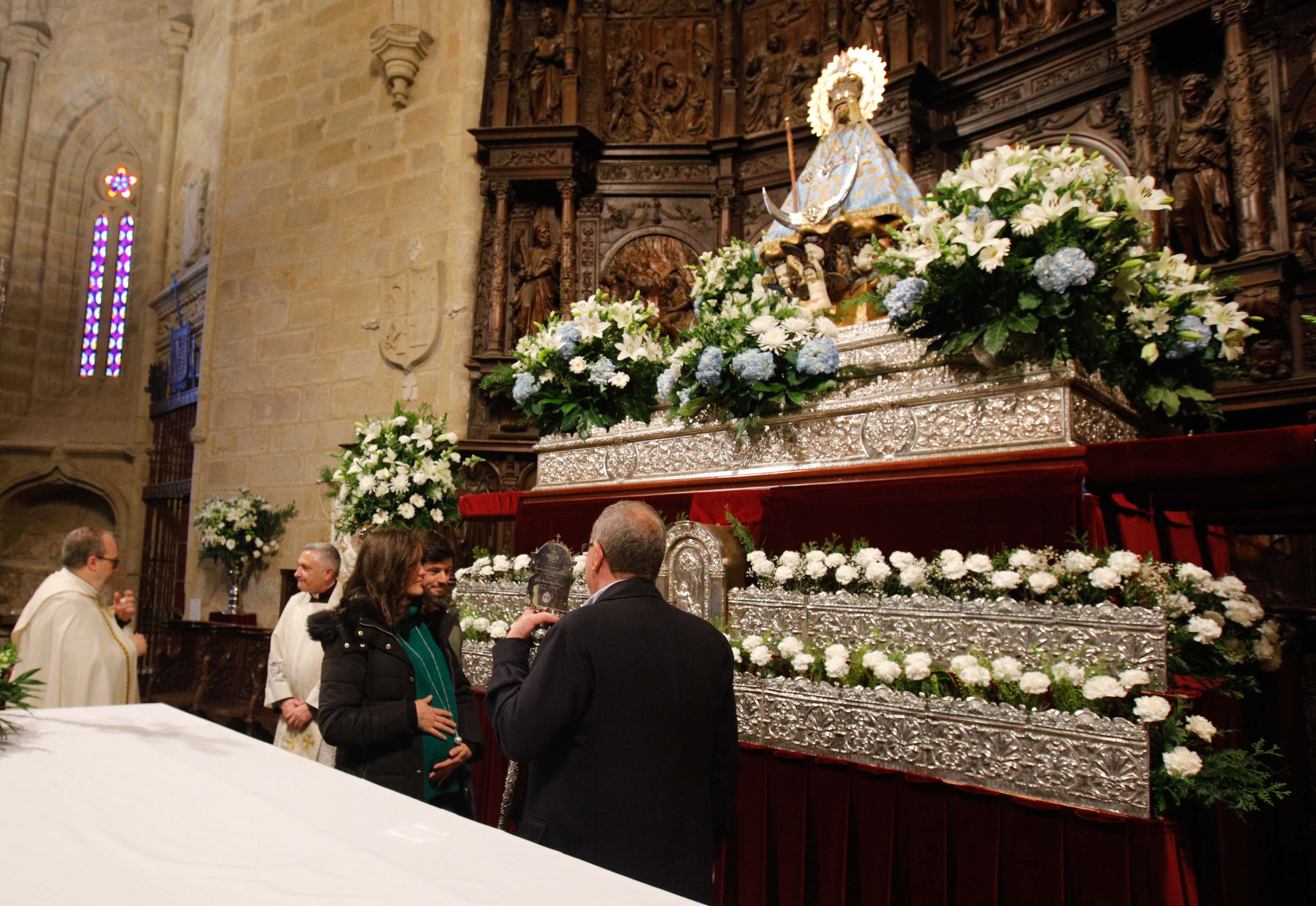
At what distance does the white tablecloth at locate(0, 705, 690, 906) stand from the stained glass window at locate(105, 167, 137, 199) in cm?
1450

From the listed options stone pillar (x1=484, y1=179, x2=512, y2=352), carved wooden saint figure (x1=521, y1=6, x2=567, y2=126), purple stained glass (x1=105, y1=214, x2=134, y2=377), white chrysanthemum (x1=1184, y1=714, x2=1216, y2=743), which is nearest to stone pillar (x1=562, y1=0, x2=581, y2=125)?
carved wooden saint figure (x1=521, y1=6, x2=567, y2=126)

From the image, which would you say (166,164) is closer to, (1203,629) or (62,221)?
→ (62,221)

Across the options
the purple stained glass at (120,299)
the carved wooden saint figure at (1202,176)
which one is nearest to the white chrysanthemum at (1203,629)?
the carved wooden saint figure at (1202,176)

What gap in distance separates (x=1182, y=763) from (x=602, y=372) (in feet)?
10.0

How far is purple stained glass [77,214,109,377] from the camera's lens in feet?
44.2

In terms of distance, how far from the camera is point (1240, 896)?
9.43ft

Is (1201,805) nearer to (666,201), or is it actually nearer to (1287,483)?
(1287,483)

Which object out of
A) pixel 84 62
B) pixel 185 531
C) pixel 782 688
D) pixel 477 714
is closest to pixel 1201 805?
pixel 782 688

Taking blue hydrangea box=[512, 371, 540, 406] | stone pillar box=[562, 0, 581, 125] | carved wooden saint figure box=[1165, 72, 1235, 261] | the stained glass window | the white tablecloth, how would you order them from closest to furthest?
1. the white tablecloth
2. blue hydrangea box=[512, 371, 540, 406]
3. carved wooden saint figure box=[1165, 72, 1235, 261]
4. stone pillar box=[562, 0, 581, 125]
5. the stained glass window

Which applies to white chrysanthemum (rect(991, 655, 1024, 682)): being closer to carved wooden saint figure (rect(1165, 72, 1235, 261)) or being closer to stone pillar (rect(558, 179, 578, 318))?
carved wooden saint figure (rect(1165, 72, 1235, 261))

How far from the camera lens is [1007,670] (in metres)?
2.52

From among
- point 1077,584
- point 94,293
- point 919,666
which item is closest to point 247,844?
point 919,666

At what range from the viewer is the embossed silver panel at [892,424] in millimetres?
3107

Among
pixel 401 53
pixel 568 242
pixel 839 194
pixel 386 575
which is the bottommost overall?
pixel 386 575
